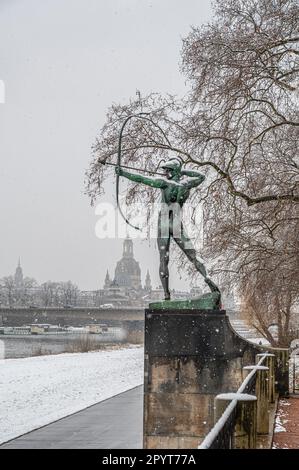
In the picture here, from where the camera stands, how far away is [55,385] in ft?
97.7

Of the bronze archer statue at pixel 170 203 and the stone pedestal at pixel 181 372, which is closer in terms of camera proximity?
the stone pedestal at pixel 181 372

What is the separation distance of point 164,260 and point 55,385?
67.1 ft

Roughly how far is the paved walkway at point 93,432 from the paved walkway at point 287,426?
11.4 ft

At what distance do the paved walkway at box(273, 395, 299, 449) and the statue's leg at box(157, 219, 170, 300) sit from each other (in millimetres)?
2716

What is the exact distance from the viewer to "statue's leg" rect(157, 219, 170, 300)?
10648mm

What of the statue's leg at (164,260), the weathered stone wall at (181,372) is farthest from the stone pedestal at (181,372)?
the statue's leg at (164,260)

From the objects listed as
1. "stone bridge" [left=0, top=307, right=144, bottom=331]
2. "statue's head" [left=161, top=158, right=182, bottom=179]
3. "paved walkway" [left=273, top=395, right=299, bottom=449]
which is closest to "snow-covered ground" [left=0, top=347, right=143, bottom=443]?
"paved walkway" [left=273, top=395, right=299, bottom=449]

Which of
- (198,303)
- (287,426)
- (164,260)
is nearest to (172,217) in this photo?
(164,260)

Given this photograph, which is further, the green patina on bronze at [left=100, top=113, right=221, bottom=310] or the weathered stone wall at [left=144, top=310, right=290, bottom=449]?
the green patina on bronze at [left=100, top=113, right=221, bottom=310]

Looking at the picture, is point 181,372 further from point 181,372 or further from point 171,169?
point 171,169

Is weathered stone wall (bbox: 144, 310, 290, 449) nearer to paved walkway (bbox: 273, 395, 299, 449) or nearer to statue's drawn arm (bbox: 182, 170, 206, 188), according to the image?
paved walkway (bbox: 273, 395, 299, 449)

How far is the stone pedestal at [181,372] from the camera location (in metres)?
10.1

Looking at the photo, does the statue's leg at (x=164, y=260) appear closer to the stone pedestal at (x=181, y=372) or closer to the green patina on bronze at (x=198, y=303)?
the green patina on bronze at (x=198, y=303)
